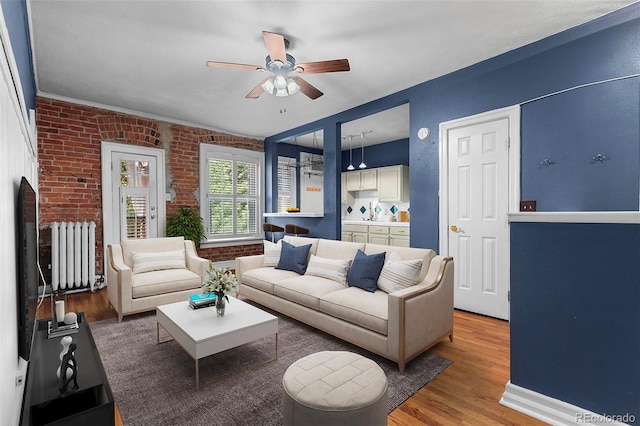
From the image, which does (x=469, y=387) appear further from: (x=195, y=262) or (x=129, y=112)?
(x=129, y=112)

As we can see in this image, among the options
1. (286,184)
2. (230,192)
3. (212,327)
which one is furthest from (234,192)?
(212,327)

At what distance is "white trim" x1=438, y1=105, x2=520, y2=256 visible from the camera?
3.20 meters

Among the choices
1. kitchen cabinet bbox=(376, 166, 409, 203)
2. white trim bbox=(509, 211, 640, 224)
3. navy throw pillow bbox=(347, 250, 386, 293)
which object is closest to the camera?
white trim bbox=(509, 211, 640, 224)

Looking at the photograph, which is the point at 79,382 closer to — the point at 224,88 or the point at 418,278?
the point at 418,278

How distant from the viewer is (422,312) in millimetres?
2408

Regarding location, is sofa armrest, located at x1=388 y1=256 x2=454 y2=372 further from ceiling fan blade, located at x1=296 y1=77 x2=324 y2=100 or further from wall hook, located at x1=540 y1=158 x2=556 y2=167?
ceiling fan blade, located at x1=296 y1=77 x2=324 y2=100

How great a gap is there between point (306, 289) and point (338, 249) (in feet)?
2.31

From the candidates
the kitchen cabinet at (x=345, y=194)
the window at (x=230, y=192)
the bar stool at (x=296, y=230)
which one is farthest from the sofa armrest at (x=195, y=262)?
the kitchen cabinet at (x=345, y=194)

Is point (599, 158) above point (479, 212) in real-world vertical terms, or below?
above

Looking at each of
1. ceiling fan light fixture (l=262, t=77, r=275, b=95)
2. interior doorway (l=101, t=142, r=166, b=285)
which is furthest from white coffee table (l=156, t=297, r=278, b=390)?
interior doorway (l=101, t=142, r=166, b=285)

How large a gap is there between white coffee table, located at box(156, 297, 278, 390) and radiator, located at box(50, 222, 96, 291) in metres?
2.56

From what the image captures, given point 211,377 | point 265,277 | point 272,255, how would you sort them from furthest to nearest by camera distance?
1. point 272,255
2. point 265,277
3. point 211,377

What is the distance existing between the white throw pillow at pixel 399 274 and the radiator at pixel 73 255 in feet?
13.8

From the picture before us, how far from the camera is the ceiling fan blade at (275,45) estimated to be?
246 centimetres
